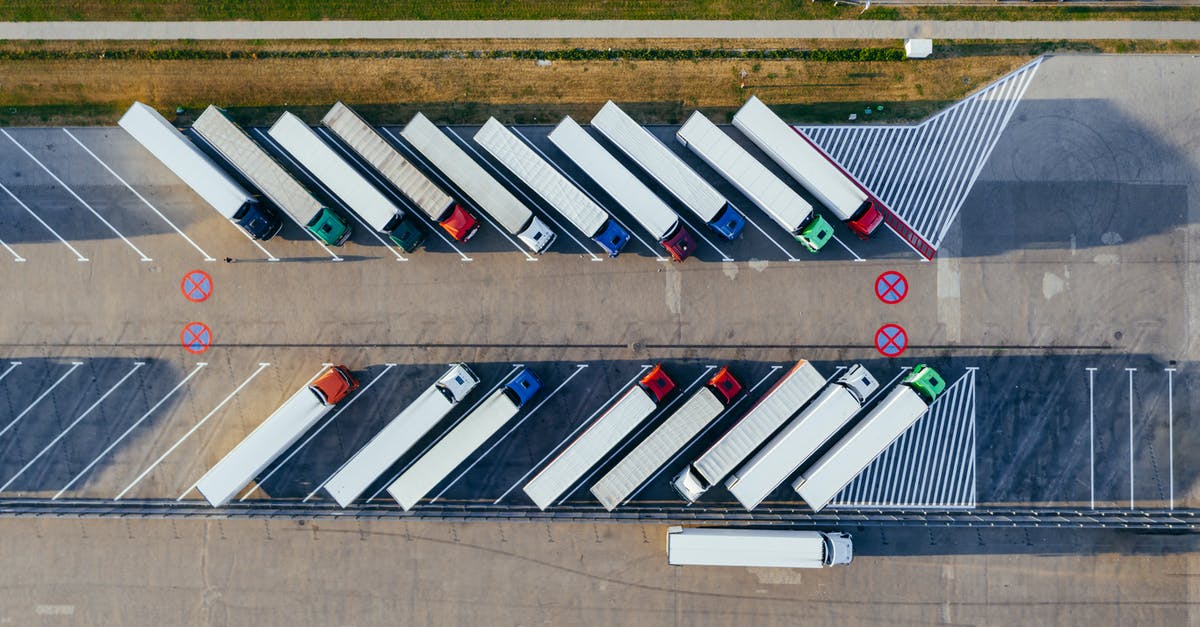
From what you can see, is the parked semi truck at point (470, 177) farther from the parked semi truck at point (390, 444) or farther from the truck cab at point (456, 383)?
the parked semi truck at point (390, 444)

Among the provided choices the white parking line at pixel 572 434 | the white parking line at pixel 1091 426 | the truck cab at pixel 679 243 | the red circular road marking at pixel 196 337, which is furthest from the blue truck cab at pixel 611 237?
the white parking line at pixel 1091 426

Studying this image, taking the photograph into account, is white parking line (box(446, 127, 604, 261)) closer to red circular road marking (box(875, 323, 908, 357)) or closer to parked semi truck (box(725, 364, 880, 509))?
parked semi truck (box(725, 364, 880, 509))

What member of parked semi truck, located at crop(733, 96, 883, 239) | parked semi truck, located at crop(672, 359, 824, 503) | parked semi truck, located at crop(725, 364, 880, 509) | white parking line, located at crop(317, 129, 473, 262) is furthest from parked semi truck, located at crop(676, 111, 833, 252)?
white parking line, located at crop(317, 129, 473, 262)

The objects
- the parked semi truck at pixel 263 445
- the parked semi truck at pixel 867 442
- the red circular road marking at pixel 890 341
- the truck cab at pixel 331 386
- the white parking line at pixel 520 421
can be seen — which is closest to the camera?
the parked semi truck at pixel 867 442

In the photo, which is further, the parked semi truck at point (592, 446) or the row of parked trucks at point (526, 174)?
the row of parked trucks at point (526, 174)

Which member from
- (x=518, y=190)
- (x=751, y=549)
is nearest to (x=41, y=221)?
(x=518, y=190)

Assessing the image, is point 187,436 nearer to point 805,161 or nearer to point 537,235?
point 537,235

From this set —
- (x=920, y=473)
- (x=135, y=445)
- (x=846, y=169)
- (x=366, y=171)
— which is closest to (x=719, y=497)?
(x=920, y=473)

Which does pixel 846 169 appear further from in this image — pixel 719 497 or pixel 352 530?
pixel 352 530
